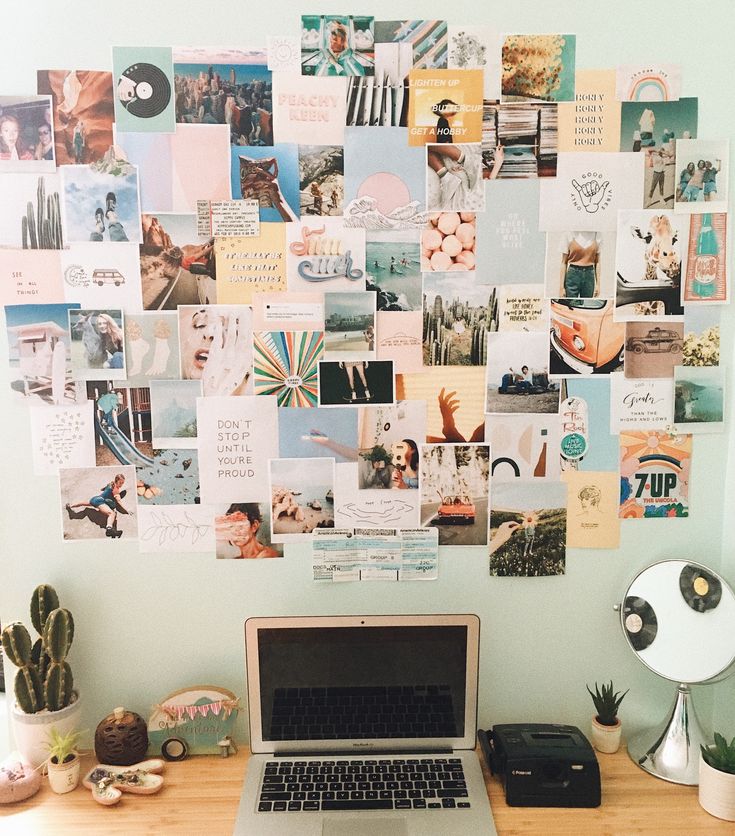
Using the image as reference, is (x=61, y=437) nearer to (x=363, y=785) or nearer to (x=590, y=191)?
(x=363, y=785)

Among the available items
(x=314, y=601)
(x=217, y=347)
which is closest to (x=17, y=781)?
(x=314, y=601)

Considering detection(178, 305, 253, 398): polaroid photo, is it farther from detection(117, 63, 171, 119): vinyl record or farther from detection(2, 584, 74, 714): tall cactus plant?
detection(2, 584, 74, 714): tall cactus plant

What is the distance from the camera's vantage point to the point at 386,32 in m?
1.32

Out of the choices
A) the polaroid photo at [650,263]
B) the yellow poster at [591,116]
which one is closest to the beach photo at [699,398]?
the polaroid photo at [650,263]

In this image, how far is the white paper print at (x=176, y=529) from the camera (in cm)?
142

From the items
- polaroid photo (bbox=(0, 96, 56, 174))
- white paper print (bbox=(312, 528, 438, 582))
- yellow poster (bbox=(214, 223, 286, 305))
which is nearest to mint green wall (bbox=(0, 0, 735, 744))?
white paper print (bbox=(312, 528, 438, 582))

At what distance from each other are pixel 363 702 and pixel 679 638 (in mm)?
627

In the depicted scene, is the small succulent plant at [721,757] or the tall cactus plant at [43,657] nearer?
the small succulent plant at [721,757]

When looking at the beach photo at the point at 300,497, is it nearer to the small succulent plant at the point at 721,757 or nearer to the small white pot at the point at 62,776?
the small white pot at the point at 62,776

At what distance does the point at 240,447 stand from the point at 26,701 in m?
0.63

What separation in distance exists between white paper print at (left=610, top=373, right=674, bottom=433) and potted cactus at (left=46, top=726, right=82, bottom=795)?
1.20 meters

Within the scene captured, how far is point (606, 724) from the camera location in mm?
1442

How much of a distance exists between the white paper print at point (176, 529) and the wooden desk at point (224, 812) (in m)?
0.43

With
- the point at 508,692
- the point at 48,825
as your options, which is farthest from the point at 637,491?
the point at 48,825
